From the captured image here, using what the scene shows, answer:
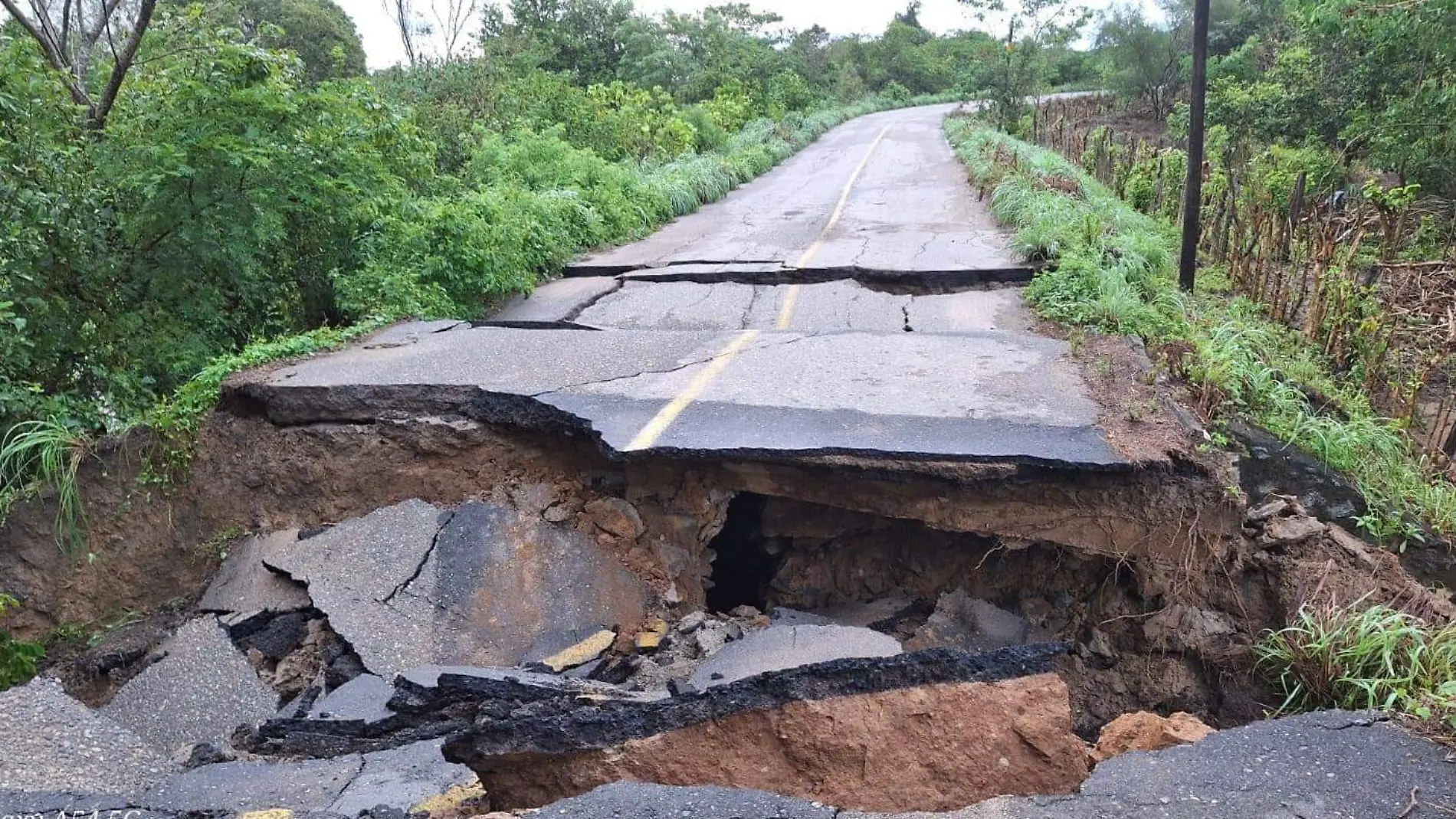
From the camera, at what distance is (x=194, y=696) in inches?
174

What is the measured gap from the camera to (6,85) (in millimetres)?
5863

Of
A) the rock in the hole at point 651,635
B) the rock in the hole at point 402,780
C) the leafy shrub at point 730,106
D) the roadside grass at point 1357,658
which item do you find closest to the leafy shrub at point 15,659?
the rock in the hole at point 402,780

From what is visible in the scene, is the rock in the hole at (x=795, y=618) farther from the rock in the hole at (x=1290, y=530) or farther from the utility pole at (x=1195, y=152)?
the utility pole at (x=1195, y=152)

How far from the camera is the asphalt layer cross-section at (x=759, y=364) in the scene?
196 inches

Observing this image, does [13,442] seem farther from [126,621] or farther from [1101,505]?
[1101,505]

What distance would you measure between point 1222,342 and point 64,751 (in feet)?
24.9

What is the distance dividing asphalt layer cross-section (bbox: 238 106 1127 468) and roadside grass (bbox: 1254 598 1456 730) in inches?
44.1

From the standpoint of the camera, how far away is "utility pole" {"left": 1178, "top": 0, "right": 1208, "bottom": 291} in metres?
7.97

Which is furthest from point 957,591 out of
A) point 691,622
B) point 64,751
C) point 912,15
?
point 912,15

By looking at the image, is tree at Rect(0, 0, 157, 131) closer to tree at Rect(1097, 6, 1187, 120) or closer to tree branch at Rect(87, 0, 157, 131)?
tree branch at Rect(87, 0, 157, 131)

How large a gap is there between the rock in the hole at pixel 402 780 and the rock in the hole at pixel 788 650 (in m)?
1.18

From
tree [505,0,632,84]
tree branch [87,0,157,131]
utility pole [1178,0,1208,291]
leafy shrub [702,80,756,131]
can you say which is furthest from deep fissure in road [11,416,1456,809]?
tree [505,0,632,84]

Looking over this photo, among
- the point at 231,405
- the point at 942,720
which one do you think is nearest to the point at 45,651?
the point at 231,405

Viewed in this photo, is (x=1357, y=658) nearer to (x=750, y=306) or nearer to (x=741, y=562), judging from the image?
(x=741, y=562)
